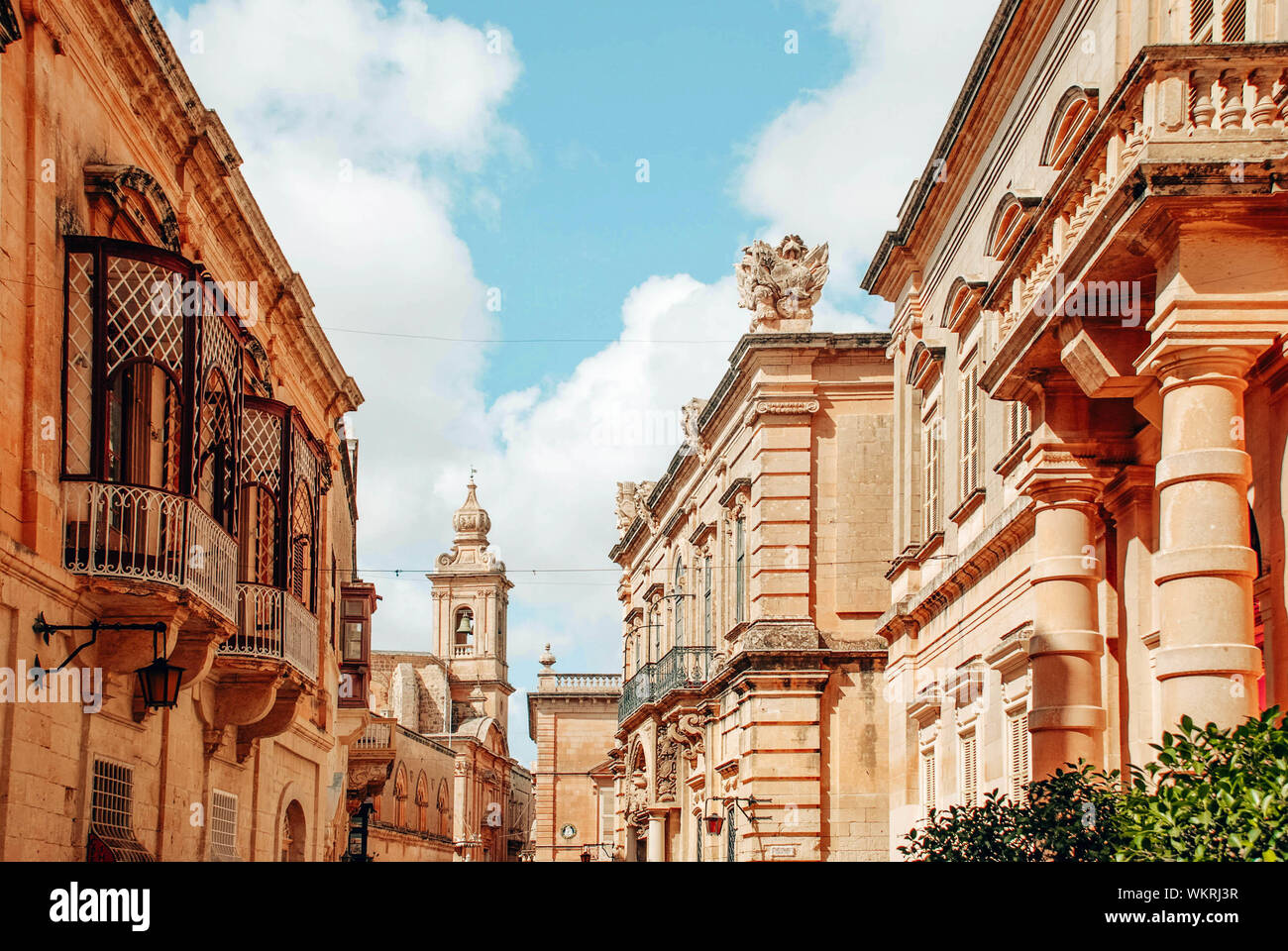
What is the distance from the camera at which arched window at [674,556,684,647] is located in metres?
35.0

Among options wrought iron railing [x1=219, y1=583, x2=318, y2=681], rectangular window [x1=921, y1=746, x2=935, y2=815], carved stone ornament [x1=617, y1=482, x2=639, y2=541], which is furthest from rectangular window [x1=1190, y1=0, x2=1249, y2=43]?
carved stone ornament [x1=617, y1=482, x2=639, y2=541]

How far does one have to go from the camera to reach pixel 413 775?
6288cm

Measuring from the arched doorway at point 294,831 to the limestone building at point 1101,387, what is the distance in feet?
26.6

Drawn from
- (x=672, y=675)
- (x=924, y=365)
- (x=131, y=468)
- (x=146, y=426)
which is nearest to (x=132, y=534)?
(x=131, y=468)

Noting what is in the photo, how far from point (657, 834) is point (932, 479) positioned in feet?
59.4

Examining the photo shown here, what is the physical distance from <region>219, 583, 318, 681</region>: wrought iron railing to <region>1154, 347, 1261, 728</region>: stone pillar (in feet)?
31.4

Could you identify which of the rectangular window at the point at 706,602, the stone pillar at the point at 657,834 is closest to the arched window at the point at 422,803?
the stone pillar at the point at 657,834

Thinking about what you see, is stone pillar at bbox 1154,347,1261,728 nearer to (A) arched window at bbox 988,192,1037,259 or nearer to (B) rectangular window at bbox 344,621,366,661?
(A) arched window at bbox 988,192,1037,259

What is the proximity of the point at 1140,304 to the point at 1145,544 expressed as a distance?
2877 millimetres

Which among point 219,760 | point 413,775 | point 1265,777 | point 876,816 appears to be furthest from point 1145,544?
point 413,775

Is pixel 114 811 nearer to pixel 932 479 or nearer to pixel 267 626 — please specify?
pixel 267 626

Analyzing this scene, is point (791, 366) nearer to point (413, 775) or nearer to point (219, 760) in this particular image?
point (219, 760)

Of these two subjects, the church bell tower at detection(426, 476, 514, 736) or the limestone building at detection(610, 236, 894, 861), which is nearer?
the limestone building at detection(610, 236, 894, 861)
